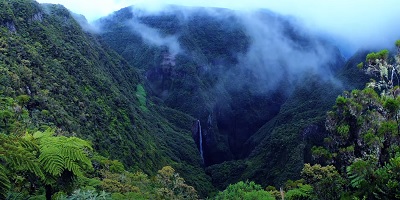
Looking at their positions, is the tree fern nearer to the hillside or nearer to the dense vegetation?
the dense vegetation

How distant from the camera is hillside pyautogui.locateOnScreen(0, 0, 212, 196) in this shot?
5399cm

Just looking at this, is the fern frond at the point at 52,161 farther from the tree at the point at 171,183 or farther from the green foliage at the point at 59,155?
the tree at the point at 171,183

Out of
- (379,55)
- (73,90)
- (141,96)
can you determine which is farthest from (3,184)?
(141,96)

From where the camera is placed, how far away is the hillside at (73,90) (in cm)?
5399

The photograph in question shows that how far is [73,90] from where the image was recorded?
73.9 meters

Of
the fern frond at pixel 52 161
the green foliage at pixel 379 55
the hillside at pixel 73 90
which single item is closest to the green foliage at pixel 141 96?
the hillside at pixel 73 90

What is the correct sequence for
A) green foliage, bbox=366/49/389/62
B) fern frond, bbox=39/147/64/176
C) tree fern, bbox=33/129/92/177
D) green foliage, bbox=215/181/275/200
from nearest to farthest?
fern frond, bbox=39/147/64/176
tree fern, bbox=33/129/92/177
green foliage, bbox=366/49/389/62
green foliage, bbox=215/181/275/200

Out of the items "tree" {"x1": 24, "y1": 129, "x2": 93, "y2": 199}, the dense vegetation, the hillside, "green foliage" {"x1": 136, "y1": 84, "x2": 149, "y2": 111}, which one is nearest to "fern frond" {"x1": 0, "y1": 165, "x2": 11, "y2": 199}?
the dense vegetation

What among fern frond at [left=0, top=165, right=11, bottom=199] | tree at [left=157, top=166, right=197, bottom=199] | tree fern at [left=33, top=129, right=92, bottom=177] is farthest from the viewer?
tree at [left=157, top=166, right=197, bottom=199]

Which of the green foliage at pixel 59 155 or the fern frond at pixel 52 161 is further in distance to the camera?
the green foliage at pixel 59 155

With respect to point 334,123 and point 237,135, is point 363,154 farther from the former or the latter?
point 237,135

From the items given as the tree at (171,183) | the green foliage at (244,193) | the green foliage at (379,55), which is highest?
the green foliage at (379,55)

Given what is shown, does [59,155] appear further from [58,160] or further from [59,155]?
[58,160]

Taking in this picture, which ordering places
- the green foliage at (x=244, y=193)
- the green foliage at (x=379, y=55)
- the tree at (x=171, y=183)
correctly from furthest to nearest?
the tree at (x=171, y=183), the green foliage at (x=244, y=193), the green foliage at (x=379, y=55)
